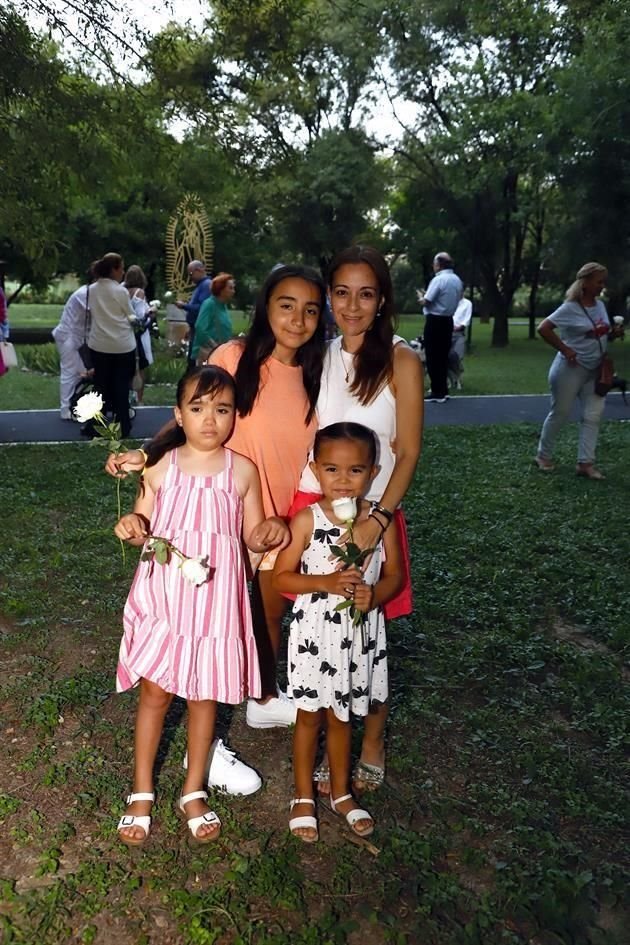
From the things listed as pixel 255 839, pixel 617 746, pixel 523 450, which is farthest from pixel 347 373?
pixel 523 450

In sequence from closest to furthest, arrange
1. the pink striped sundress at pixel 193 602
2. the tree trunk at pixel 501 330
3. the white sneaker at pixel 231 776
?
the pink striped sundress at pixel 193 602 → the white sneaker at pixel 231 776 → the tree trunk at pixel 501 330

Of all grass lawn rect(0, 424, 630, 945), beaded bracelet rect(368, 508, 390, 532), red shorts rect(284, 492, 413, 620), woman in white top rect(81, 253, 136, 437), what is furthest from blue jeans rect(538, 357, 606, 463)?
beaded bracelet rect(368, 508, 390, 532)

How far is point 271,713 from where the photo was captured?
3.52 metres

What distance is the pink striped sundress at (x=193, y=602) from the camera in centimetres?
269

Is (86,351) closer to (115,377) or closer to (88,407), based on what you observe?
(115,377)

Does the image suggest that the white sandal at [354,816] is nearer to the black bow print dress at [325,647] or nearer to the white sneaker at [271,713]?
the black bow print dress at [325,647]

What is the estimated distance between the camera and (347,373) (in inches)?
115

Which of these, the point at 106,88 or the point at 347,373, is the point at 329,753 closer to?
the point at 347,373

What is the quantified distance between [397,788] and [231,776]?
0.59m

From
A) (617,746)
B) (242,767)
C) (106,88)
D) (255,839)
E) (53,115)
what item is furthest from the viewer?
(106,88)

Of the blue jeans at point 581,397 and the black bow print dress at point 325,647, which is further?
the blue jeans at point 581,397

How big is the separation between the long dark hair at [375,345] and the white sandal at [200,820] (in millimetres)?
1381

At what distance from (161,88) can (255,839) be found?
649 centimetres

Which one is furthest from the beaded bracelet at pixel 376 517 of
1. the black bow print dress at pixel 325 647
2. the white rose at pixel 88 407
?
the white rose at pixel 88 407
